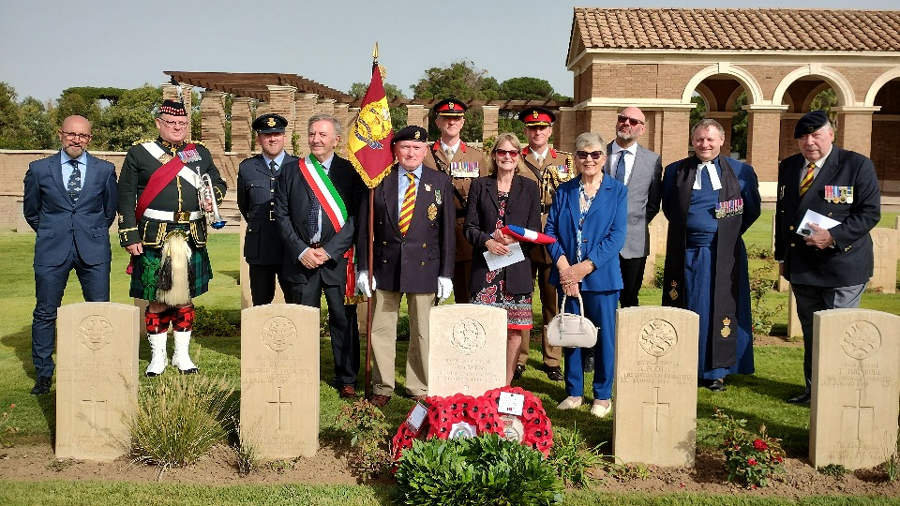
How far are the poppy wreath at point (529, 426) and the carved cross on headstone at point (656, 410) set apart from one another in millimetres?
627

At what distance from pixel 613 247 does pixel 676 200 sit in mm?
1055

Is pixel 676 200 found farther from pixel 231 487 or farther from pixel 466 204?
pixel 231 487

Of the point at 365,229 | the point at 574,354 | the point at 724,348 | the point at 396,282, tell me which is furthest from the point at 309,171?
the point at 724,348

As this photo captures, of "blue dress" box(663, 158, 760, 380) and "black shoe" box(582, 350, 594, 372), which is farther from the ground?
"blue dress" box(663, 158, 760, 380)

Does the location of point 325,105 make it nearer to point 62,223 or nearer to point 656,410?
point 62,223

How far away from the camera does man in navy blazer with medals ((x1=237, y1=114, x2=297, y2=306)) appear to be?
6852mm

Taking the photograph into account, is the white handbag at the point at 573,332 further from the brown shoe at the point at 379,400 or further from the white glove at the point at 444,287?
the brown shoe at the point at 379,400

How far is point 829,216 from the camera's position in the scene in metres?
5.96

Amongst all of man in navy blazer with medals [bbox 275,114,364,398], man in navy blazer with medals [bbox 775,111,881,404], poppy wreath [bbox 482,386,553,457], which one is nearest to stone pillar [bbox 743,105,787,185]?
man in navy blazer with medals [bbox 775,111,881,404]

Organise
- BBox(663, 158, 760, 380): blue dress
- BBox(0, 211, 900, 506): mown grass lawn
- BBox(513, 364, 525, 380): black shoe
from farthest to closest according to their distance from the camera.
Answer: BBox(513, 364, 525, 380): black shoe, BBox(663, 158, 760, 380): blue dress, BBox(0, 211, 900, 506): mown grass lawn

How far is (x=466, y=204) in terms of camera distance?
662cm

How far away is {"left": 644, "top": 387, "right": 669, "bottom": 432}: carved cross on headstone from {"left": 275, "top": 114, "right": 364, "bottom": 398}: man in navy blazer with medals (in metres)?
2.46

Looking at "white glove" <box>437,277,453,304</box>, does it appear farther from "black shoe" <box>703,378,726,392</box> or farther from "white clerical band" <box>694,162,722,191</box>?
"black shoe" <box>703,378,726,392</box>

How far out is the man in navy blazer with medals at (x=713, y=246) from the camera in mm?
6414
